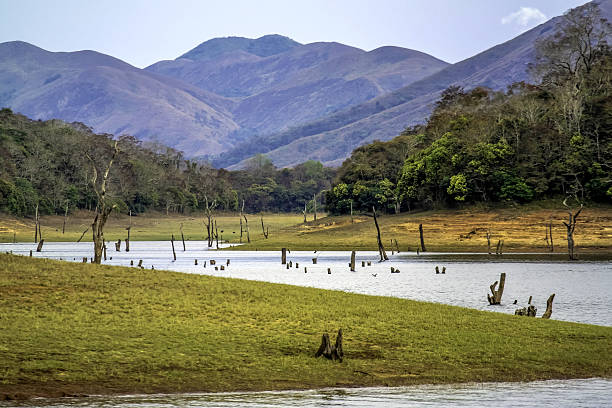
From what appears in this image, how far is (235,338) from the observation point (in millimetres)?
20016

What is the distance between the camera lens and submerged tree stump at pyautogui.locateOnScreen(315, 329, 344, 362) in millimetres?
18094

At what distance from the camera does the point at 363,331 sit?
70.3 ft

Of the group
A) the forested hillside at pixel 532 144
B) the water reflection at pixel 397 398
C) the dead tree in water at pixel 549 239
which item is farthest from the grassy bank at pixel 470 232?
the water reflection at pixel 397 398

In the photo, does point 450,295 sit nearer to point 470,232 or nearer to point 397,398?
point 397,398

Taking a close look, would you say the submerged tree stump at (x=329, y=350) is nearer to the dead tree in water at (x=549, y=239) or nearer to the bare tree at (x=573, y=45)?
the dead tree in water at (x=549, y=239)

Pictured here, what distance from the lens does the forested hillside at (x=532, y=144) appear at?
92938mm

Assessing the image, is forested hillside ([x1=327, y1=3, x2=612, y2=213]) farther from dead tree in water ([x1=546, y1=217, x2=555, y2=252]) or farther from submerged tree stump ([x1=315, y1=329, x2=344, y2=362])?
submerged tree stump ([x1=315, y1=329, x2=344, y2=362])

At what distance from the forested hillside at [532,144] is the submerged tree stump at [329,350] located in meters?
76.1

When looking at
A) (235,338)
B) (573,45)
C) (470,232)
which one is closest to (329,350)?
(235,338)

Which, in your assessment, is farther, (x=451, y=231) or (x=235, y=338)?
(x=451, y=231)

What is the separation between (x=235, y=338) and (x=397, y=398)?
601 centimetres

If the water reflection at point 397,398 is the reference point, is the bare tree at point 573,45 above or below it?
above

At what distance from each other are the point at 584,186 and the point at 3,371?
8616 cm

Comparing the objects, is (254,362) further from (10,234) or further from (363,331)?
(10,234)
